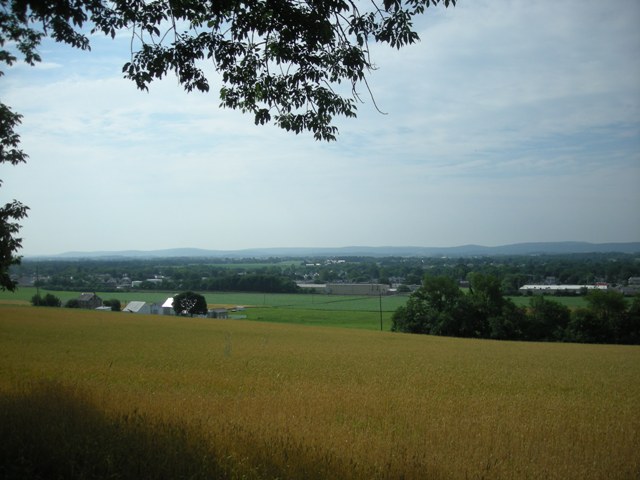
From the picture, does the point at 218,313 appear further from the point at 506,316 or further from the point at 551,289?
the point at 551,289

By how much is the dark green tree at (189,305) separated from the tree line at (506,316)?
2811cm

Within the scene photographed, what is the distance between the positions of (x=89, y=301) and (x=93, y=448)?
70.5 metres

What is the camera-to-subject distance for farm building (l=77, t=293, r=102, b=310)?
68000mm

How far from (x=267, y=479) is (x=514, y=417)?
18.7ft

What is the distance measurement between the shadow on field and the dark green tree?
214 ft

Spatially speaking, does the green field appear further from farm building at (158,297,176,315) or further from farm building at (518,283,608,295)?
farm building at (158,297,176,315)

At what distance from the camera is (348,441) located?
22.3 feet

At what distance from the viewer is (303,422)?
7.86 m

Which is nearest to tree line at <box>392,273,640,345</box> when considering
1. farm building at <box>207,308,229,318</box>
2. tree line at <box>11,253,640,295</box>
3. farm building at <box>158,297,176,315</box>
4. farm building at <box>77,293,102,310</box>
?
tree line at <box>11,253,640,295</box>

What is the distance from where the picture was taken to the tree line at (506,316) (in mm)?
50906

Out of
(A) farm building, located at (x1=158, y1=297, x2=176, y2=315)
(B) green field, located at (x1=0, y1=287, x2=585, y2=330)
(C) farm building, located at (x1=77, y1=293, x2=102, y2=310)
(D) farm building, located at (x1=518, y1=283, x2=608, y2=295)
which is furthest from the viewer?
(A) farm building, located at (x1=158, y1=297, x2=176, y2=315)

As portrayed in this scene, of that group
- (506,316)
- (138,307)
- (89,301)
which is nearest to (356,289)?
(138,307)

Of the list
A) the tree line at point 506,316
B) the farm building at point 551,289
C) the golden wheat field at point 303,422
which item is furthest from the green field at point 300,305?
the golden wheat field at point 303,422

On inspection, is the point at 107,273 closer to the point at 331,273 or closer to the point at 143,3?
the point at 331,273
